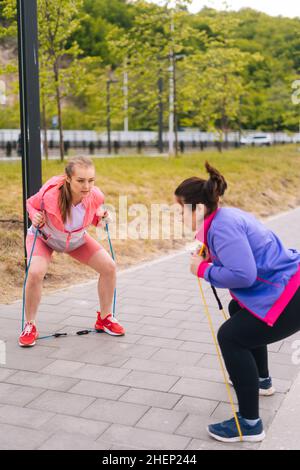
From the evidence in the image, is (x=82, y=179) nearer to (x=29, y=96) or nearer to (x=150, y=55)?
(x=29, y=96)

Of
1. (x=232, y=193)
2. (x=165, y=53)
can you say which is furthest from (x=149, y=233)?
(x=165, y=53)

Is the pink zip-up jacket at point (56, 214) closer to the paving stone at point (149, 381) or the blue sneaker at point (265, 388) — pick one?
the paving stone at point (149, 381)

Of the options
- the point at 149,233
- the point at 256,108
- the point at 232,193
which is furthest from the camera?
the point at 256,108

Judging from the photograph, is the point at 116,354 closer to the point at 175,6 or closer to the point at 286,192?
the point at 286,192

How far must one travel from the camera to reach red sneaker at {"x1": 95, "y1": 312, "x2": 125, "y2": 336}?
209 inches

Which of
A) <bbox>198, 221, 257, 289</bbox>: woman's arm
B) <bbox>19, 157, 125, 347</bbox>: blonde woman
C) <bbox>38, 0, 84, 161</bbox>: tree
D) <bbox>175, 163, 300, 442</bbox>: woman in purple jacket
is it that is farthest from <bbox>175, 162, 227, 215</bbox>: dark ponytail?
<bbox>38, 0, 84, 161</bbox>: tree

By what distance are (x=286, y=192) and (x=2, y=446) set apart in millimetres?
13771

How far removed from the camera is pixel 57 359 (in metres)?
4.76

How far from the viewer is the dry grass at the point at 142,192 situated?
741 cm

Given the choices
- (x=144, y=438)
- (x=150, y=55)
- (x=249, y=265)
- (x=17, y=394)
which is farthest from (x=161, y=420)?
(x=150, y=55)

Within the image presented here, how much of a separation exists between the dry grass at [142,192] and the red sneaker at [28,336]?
4.66 feet

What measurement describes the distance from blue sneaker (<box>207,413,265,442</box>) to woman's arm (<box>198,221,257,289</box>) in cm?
79

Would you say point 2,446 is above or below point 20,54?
below

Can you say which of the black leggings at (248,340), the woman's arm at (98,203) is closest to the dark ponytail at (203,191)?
the black leggings at (248,340)
